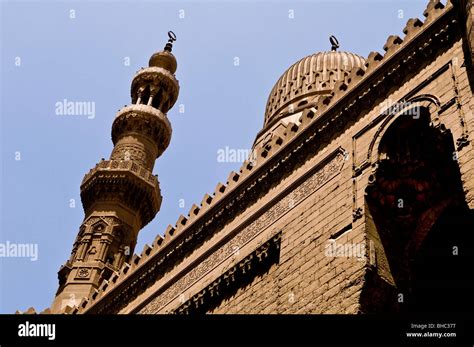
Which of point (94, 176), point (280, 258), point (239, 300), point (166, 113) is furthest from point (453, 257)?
point (166, 113)

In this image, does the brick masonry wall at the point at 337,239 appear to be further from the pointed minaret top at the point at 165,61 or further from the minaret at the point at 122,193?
the pointed minaret top at the point at 165,61

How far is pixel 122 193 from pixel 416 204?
1049cm

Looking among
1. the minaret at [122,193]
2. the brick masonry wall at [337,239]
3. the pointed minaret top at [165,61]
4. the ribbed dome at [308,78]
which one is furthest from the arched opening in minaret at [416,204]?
the pointed minaret top at [165,61]

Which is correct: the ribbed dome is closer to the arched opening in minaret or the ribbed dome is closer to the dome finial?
the dome finial

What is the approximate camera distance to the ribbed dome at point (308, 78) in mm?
20703

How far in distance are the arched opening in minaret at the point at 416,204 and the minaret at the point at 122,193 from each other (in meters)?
9.13

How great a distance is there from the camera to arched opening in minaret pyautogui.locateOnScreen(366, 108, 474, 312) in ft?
27.8

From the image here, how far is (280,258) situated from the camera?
941 cm

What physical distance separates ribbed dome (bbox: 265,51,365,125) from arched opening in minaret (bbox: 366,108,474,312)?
37.2ft

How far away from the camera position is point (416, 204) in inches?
352

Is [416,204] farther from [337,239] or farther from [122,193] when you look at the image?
[122,193]

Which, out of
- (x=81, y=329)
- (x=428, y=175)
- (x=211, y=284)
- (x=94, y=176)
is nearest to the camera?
(x=81, y=329)

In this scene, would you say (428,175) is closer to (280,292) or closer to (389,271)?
(389,271)

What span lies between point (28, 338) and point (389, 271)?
13.5ft
